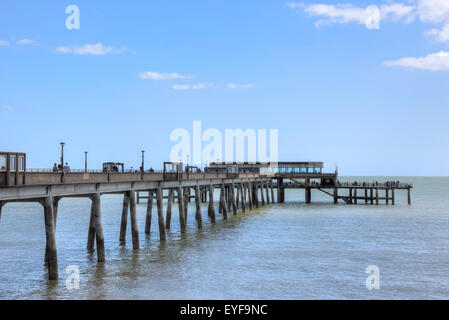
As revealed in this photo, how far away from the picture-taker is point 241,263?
33.5 m

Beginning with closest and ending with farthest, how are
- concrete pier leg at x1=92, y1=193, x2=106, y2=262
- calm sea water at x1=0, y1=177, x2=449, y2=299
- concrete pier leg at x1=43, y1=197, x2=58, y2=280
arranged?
1. calm sea water at x1=0, y1=177, x2=449, y2=299
2. concrete pier leg at x1=43, y1=197, x2=58, y2=280
3. concrete pier leg at x1=92, y1=193, x2=106, y2=262

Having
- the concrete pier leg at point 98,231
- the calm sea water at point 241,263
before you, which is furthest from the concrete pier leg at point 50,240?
the concrete pier leg at point 98,231

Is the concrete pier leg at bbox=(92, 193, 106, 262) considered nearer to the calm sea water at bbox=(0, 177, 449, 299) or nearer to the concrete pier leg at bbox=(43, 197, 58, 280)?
the calm sea water at bbox=(0, 177, 449, 299)

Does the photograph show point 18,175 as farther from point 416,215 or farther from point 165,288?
point 416,215

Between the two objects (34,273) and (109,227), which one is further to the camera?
(109,227)

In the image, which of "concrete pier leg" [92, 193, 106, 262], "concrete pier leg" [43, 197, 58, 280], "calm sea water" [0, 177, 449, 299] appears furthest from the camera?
"concrete pier leg" [92, 193, 106, 262]

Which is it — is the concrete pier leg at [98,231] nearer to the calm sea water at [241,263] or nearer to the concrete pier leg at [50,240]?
the calm sea water at [241,263]

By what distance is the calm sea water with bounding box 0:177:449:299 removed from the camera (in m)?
25.8

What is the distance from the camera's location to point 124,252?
3688 centimetres

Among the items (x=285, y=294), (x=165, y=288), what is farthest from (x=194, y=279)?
(x=285, y=294)

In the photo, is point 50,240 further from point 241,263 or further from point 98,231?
point 241,263

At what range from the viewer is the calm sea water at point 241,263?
2575cm

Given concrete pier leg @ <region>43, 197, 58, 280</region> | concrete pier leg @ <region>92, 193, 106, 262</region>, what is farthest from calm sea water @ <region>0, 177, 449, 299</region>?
concrete pier leg @ <region>92, 193, 106, 262</region>

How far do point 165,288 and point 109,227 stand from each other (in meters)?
32.4
